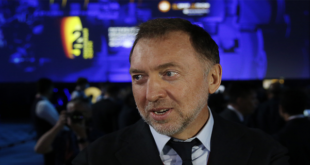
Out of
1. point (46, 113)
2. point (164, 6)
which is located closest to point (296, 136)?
point (46, 113)

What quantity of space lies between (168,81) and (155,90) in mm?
52

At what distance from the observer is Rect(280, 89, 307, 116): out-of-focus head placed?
9.21 ft

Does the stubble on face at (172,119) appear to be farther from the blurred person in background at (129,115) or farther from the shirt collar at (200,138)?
the blurred person in background at (129,115)

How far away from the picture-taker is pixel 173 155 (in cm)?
112

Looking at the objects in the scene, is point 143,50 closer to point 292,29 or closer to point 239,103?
point 239,103

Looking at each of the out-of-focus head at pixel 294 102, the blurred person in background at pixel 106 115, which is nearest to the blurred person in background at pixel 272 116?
the out-of-focus head at pixel 294 102

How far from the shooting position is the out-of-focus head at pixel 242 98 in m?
3.33

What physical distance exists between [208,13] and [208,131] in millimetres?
6401

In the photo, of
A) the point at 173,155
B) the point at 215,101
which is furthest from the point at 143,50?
the point at 215,101

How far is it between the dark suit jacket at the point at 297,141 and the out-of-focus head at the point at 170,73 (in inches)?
68.0

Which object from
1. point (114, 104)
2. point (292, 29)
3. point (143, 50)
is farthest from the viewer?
point (292, 29)

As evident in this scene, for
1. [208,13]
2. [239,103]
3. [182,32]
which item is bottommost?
[239,103]

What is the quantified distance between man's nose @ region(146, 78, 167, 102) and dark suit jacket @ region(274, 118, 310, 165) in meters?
1.88

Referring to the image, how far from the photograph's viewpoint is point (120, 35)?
24.3ft
